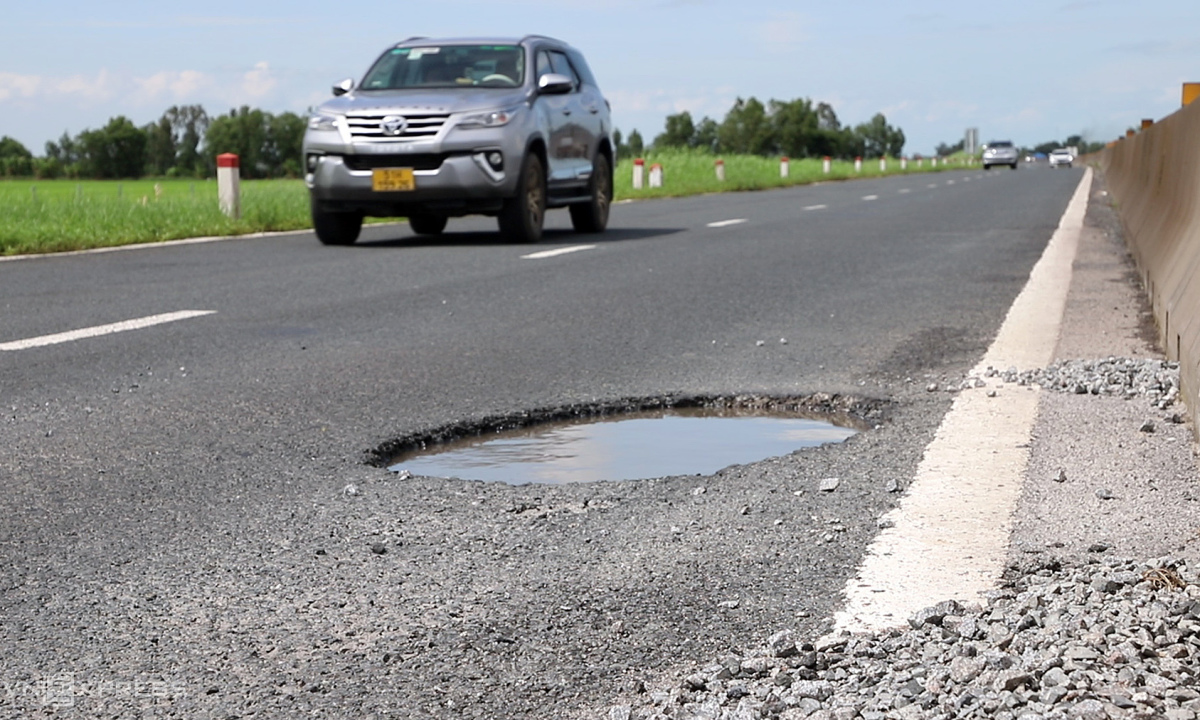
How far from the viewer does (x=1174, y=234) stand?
277 inches

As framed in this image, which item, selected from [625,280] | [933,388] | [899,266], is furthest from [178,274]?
[933,388]

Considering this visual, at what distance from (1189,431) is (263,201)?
14.3 meters

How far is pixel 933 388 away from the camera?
5309 millimetres

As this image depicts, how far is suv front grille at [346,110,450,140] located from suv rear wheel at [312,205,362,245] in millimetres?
Result: 765

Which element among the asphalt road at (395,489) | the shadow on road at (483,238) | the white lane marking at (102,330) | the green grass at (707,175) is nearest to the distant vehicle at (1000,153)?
the green grass at (707,175)

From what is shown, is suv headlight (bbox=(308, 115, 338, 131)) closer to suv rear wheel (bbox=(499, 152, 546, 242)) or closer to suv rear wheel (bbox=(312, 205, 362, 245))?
suv rear wheel (bbox=(312, 205, 362, 245))

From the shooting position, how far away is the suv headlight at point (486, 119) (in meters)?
12.4

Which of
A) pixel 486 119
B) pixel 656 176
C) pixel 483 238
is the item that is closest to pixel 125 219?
pixel 483 238

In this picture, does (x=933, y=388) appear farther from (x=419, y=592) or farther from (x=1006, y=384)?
(x=419, y=592)

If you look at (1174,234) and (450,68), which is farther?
(450,68)

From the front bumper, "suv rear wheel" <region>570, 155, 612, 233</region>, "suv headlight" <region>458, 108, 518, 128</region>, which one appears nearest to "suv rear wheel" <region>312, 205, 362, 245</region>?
the front bumper

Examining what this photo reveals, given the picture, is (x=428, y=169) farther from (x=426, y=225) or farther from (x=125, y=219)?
(x=125, y=219)

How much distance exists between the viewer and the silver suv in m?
12.3

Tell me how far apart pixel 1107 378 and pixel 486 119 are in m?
8.01
